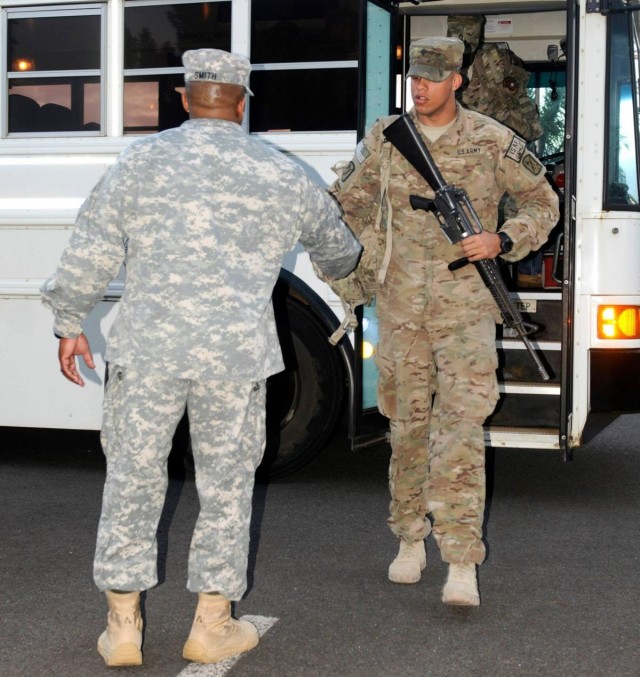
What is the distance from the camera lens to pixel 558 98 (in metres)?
7.92

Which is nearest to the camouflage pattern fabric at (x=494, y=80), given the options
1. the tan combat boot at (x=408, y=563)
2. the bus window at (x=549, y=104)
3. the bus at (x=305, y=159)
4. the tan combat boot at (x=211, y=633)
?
the bus window at (x=549, y=104)

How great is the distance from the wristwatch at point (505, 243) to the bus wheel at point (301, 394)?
1902 mm

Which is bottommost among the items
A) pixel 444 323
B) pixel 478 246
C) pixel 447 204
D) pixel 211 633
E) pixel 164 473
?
pixel 211 633

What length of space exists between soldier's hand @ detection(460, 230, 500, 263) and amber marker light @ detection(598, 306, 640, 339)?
1627mm

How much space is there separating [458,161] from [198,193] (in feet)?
4.54

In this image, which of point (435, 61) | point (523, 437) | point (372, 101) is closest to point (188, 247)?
point (435, 61)

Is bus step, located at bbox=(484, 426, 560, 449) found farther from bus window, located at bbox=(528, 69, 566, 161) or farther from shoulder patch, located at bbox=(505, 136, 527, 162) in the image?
bus window, located at bbox=(528, 69, 566, 161)

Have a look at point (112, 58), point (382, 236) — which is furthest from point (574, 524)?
point (112, 58)

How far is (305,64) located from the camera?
Result: 608cm

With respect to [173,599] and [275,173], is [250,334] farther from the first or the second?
[173,599]

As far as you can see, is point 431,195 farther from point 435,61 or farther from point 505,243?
point 435,61

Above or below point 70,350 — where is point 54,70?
above

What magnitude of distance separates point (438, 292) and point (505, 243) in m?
0.31

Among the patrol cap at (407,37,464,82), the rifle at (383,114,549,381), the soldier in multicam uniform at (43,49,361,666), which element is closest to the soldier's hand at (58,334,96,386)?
the soldier in multicam uniform at (43,49,361,666)
